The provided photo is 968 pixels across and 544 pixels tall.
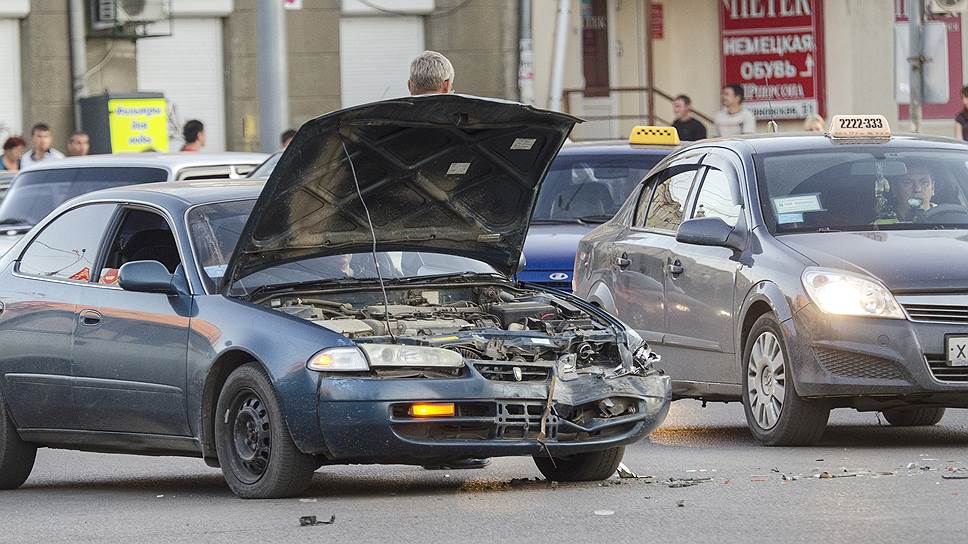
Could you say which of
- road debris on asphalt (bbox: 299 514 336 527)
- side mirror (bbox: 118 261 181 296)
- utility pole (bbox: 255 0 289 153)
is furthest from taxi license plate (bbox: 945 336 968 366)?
utility pole (bbox: 255 0 289 153)

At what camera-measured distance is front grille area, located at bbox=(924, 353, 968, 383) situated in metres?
9.73

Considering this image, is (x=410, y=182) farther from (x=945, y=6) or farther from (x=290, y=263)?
(x=945, y=6)

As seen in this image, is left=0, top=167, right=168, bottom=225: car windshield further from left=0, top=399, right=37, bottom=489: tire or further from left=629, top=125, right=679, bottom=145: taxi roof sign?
left=0, top=399, right=37, bottom=489: tire

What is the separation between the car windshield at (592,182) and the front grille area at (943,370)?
5793 millimetres

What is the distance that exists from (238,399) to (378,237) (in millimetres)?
1204

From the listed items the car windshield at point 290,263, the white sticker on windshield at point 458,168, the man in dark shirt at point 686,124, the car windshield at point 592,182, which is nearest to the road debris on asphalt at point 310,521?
the car windshield at point 290,263

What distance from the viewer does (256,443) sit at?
8.56 meters

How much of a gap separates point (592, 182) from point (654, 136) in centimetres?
57

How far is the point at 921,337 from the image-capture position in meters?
9.72

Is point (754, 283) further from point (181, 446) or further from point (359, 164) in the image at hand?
point (181, 446)

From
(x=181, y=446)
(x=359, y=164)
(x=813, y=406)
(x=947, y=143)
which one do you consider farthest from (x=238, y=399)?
(x=947, y=143)

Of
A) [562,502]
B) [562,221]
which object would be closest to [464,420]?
[562,502]

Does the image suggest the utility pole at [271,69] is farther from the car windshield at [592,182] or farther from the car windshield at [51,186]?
the car windshield at [592,182]

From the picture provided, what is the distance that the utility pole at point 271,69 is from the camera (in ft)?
70.9
